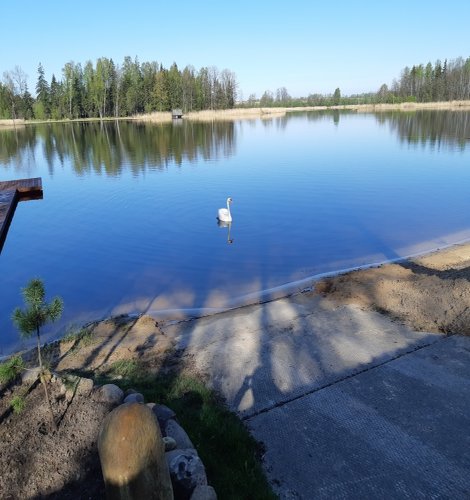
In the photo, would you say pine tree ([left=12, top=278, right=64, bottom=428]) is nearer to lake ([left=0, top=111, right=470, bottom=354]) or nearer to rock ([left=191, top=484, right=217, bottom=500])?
rock ([left=191, top=484, right=217, bottom=500])

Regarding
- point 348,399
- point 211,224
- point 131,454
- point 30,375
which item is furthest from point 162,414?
point 211,224

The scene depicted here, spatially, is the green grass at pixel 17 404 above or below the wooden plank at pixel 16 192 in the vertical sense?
below

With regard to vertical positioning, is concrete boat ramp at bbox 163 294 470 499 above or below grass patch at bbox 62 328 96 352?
above

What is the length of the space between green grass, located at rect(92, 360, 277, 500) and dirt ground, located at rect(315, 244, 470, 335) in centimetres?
388

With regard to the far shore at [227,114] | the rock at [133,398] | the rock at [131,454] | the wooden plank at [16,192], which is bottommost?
the rock at [133,398]

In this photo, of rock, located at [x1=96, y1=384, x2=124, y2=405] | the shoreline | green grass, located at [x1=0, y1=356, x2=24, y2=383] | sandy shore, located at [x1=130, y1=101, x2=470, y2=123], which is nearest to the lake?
the shoreline

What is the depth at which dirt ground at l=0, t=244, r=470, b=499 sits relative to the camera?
3709 mm

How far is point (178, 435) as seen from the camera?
432cm

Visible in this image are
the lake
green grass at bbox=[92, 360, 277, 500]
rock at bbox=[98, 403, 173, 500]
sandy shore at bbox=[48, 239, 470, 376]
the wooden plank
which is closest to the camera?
rock at bbox=[98, 403, 173, 500]

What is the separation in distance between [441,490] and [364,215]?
15.9 metres

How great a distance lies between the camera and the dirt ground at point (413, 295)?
7480mm

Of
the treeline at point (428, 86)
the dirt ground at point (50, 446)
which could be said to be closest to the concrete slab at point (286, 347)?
the dirt ground at point (50, 446)

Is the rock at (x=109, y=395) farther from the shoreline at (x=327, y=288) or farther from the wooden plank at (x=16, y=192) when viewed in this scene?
the shoreline at (x=327, y=288)

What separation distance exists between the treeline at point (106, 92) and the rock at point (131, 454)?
351 feet
